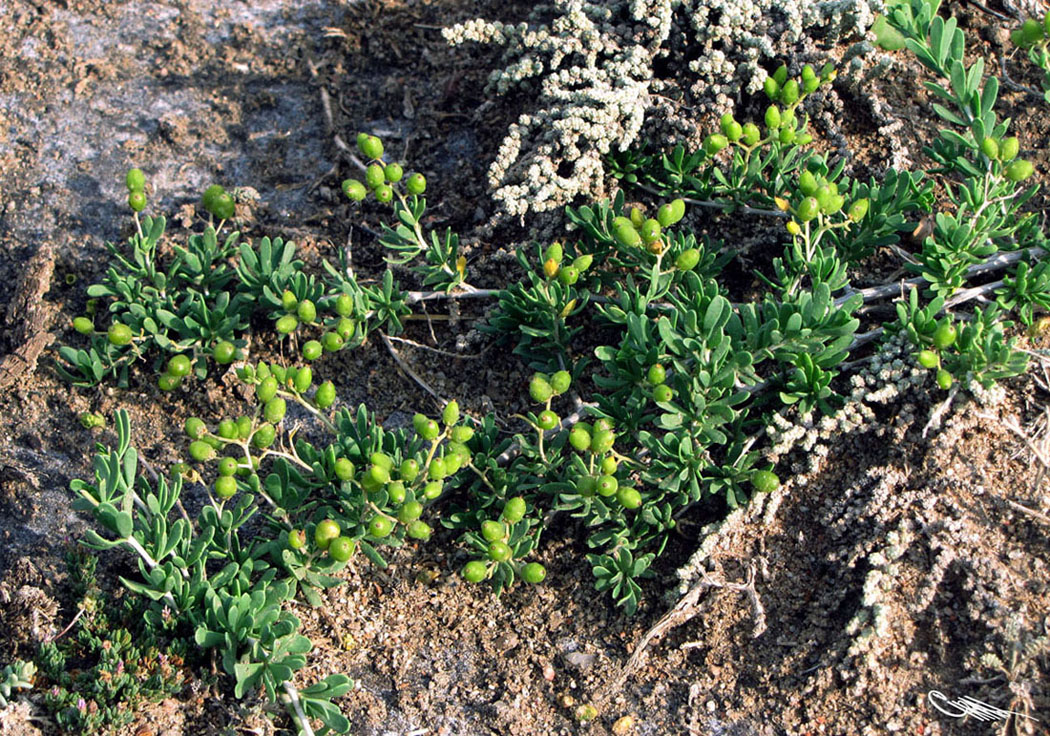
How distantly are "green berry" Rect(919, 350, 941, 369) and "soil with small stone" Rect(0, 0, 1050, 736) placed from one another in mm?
171

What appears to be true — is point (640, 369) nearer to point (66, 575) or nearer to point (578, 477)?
point (578, 477)

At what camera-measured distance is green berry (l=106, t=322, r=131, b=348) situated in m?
3.48

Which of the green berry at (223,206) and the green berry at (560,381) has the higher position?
the green berry at (223,206)

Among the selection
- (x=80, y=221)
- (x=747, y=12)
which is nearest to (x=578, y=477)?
(x=747, y=12)

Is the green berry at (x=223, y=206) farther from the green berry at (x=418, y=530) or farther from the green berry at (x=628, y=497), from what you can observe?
the green berry at (x=628, y=497)

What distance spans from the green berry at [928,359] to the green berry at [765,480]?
56 cm

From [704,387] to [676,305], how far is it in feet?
1.16

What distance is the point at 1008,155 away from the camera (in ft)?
10.7

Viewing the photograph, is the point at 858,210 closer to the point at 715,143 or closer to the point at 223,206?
the point at 715,143

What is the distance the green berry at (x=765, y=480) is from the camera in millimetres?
3045

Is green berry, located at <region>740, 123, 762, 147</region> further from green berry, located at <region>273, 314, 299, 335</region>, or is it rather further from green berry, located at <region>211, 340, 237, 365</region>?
green berry, located at <region>211, 340, 237, 365</region>

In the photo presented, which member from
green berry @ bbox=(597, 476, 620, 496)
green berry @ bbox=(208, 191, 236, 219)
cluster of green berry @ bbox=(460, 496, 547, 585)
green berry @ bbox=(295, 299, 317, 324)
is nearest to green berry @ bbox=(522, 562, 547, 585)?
cluster of green berry @ bbox=(460, 496, 547, 585)

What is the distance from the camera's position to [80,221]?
4.16 m

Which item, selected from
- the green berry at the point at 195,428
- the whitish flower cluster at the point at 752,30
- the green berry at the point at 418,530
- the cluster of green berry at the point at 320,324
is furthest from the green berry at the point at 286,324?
the whitish flower cluster at the point at 752,30
